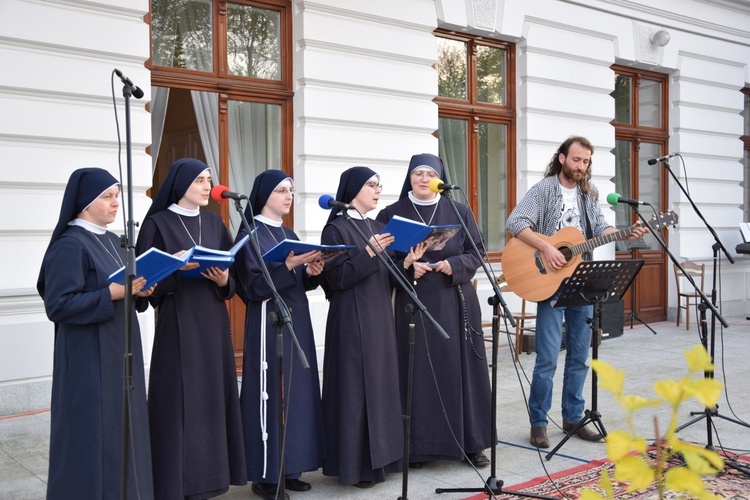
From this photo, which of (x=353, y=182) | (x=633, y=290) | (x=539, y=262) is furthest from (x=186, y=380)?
(x=633, y=290)

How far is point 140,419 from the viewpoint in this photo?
3727 mm

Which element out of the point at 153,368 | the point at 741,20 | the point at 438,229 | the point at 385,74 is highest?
the point at 741,20

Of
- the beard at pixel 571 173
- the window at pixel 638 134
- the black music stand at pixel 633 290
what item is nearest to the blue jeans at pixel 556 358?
the beard at pixel 571 173

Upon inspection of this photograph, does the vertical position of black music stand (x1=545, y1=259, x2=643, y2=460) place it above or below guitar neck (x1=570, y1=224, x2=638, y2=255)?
below

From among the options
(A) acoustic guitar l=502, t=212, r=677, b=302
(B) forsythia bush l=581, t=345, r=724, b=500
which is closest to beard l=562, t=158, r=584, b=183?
(A) acoustic guitar l=502, t=212, r=677, b=302

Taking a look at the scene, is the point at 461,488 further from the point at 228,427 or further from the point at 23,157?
the point at 23,157

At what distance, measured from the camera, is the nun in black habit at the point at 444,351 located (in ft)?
16.1

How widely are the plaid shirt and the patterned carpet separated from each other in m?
1.67

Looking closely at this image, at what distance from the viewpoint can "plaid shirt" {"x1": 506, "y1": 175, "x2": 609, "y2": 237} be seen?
555cm

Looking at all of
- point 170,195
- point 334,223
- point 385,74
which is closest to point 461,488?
point 334,223

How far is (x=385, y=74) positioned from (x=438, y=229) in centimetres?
476

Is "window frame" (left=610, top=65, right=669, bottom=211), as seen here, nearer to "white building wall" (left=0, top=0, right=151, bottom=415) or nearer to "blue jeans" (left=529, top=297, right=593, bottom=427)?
"blue jeans" (left=529, top=297, right=593, bottom=427)

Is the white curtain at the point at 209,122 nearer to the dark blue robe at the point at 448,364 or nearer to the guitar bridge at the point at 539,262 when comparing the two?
the dark blue robe at the point at 448,364

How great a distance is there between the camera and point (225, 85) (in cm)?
793
